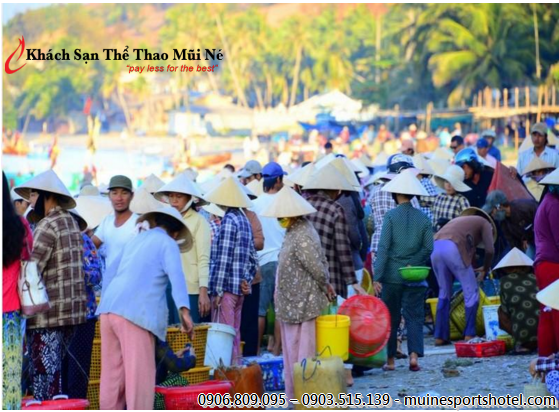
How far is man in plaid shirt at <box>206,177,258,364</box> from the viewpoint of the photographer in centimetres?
994

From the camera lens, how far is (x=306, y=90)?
87.2m

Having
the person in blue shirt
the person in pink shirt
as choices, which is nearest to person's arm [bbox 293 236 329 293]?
the person in blue shirt

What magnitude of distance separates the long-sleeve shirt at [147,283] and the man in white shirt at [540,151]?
7813 mm

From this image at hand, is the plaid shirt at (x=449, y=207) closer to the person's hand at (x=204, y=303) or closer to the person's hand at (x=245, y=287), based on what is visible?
the person's hand at (x=245, y=287)

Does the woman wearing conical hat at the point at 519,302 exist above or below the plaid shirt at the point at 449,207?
below

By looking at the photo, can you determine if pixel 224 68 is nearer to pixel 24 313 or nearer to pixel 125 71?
pixel 125 71

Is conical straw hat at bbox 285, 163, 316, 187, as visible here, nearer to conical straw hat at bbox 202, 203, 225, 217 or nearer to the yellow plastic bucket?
conical straw hat at bbox 202, 203, 225, 217

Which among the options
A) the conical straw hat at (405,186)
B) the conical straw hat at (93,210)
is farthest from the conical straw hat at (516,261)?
the conical straw hat at (93,210)

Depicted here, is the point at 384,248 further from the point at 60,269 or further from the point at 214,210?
the point at 60,269

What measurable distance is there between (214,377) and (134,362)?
1.55 m

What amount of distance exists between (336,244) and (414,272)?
0.69 metres

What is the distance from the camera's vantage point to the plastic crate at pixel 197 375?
8992 mm

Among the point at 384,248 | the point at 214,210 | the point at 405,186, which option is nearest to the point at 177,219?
the point at 384,248

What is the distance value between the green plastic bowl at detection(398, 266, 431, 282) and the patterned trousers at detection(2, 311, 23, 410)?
390cm
